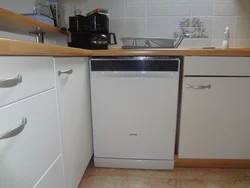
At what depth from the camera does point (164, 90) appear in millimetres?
1092

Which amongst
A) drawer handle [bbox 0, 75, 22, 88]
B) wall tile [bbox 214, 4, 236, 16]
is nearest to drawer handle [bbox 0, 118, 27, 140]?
drawer handle [bbox 0, 75, 22, 88]

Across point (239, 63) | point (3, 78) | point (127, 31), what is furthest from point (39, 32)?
point (239, 63)

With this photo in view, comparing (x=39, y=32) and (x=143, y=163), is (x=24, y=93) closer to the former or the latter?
(x=143, y=163)

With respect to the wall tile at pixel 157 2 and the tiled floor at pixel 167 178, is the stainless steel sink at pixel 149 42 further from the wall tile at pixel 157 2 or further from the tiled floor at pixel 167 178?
the tiled floor at pixel 167 178

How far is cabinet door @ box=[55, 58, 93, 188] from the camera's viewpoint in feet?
2.59

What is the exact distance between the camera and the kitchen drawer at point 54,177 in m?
0.63

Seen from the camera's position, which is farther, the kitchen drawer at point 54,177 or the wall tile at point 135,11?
the wall tile at point 135,11

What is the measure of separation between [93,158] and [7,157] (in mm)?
877

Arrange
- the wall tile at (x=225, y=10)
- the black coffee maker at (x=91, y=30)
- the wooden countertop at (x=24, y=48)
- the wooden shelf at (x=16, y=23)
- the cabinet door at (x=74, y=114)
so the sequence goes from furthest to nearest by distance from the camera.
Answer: the wall tile at (x=225, y=10)
the black coffee maker at (x=91, y=30)
the wooden shelf at (x=16, y=23)
the cabinet door at (x=74, y=114)
the wooden countertop at (x=24, y=48)

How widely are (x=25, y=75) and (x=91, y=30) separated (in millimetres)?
877

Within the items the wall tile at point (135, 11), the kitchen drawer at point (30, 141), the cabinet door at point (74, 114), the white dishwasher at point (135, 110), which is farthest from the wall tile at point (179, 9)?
the kitchen drawer at point (30, 141)

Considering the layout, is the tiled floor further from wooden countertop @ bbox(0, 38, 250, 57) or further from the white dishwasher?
wooden countertop @ bbox(0, 38, 250, 57)

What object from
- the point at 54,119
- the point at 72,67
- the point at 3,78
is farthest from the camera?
the point at 72,67

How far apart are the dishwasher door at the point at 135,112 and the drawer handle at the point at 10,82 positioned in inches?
25.4
